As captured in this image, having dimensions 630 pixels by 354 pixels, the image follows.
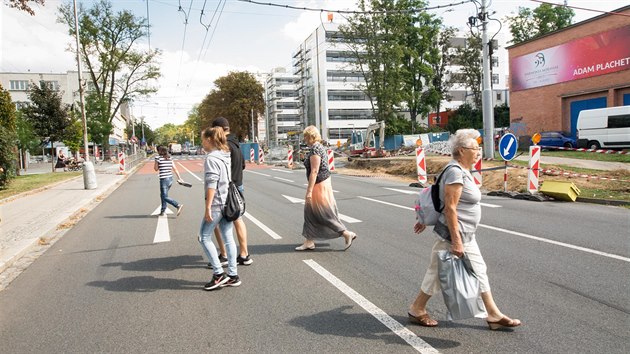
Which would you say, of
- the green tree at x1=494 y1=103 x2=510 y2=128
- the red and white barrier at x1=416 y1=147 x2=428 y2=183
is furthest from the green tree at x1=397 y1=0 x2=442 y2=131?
the red and white barrier at x1=416 y1=147 x2=428 y2=183

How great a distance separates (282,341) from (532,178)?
35.2ft

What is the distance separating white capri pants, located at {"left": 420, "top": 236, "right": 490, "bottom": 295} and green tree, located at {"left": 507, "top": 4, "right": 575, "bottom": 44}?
5407 cm

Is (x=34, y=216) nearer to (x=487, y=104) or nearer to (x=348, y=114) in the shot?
(x=487, y=104)

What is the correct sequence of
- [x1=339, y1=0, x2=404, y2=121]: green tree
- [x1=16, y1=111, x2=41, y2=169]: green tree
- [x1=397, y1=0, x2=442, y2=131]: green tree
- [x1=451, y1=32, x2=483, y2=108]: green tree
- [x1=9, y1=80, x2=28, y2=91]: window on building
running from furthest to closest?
[x1=9, y1=80, x2=28, y2=91]: window on building → [x1=451, y1=32, x2=483, y2=108]: green tree → [x1=397, y1=0, x2=442, y2=131]: green tree → [x1=339, y1=0, x2=404, y2=121]: green tree → [x1=16, y1=111, x2=41, y2=169]: green tree

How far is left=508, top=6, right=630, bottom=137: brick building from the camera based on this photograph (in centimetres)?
2842

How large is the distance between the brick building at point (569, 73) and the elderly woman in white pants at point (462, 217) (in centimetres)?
3138

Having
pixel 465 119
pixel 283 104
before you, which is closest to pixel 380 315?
pixel 465 119

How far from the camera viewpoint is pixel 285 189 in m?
16.1

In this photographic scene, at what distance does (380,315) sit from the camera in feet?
12.8

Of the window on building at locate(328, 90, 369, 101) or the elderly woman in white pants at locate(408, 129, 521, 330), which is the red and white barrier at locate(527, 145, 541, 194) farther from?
the window on building at locate(328, 90, 369, 101)

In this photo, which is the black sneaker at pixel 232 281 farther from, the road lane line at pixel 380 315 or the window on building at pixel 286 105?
the window on building at pixel 286 105

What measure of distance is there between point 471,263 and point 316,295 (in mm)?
1721

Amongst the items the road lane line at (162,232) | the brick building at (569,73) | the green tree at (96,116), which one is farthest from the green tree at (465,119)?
the road lane line at (162,232)

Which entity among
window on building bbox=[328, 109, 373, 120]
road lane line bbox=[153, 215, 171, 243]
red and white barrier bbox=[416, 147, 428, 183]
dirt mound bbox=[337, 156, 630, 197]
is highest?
window on building bbox=[328, 109, 373, 120]
